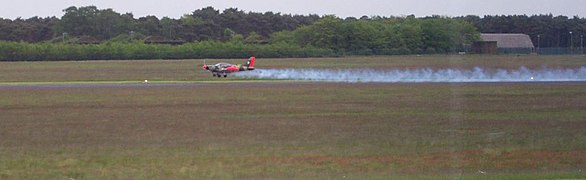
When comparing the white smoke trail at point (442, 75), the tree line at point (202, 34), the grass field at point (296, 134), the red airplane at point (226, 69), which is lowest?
the white smoke trail at point (442, 75)

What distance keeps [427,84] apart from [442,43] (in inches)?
294

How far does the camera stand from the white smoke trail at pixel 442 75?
54.1 m

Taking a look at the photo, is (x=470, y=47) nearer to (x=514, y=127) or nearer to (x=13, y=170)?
(x=514, y=127)

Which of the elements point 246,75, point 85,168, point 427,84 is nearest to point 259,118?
point 85,168

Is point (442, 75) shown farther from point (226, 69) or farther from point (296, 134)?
point (296, 134)

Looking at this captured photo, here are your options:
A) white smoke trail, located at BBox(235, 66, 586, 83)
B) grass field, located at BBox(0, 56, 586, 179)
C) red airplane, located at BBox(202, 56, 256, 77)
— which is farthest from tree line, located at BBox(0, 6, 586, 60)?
grass field, located at BBox(0, 56, 586, 179)

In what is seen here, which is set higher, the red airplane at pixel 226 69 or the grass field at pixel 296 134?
the red airplane at pixel 226 69

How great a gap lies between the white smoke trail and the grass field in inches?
372

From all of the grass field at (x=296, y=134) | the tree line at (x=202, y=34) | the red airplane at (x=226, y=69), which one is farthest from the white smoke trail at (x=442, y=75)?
the grass field at (x=296, y=134)

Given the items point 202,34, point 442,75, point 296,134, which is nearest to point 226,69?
point 442,75

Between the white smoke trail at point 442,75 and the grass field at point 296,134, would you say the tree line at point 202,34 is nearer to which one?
the white smoke trail at point 442,75

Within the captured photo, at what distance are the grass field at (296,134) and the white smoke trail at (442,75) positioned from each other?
9437mm

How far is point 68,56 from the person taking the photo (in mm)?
104500

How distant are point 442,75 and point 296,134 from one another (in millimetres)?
33020
